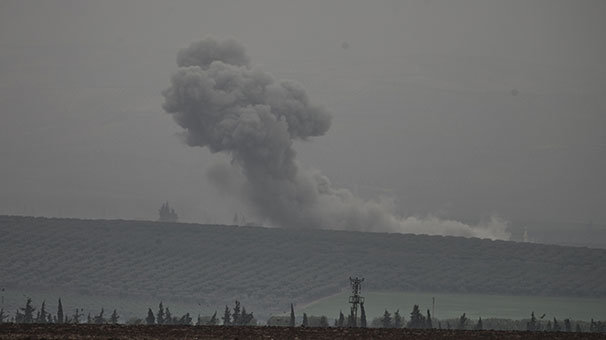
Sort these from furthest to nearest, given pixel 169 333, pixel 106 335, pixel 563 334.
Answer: pixel 563 334, pixel 169 333, pixel 106 335

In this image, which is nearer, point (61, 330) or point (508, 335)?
point (61, 330)

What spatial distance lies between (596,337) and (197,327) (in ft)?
77.3

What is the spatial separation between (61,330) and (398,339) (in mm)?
18165

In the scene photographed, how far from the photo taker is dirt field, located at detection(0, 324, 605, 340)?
219 feet

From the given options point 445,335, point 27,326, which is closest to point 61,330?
point 27,326

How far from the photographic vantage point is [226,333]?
7250cm

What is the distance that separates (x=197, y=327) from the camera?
256 ft

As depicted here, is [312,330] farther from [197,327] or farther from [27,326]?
[27,326]

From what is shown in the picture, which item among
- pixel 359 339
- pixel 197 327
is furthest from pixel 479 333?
pixel 197 327

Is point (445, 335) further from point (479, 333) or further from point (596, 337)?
point (596, 337)

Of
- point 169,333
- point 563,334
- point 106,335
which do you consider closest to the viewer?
point 106,335

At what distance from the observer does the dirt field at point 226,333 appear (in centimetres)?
6669

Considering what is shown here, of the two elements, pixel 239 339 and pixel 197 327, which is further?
pixel 197 327

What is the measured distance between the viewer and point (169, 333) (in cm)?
7106
